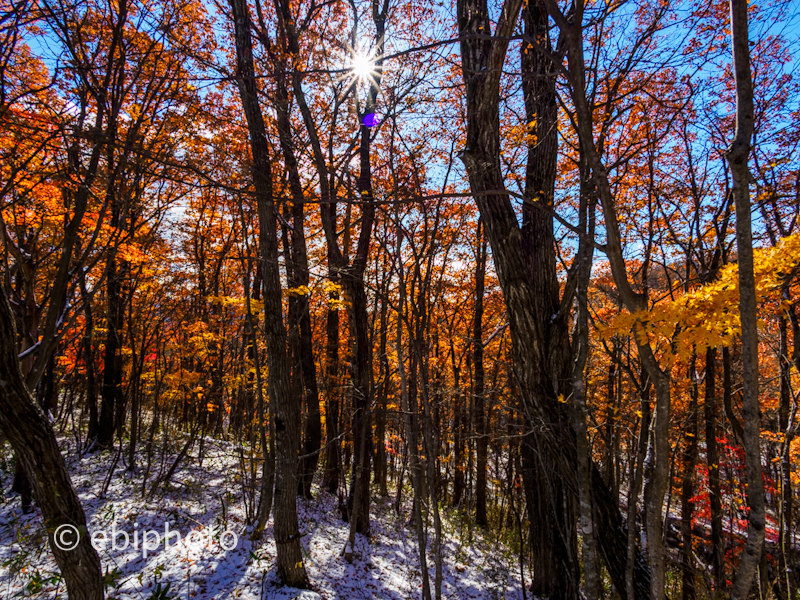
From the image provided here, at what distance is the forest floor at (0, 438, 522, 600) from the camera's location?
4527mm

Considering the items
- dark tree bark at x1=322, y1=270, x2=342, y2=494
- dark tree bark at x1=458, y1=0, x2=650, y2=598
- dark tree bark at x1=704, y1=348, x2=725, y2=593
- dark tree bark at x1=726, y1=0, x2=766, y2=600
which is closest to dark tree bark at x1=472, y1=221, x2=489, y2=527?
dark tree bark at x1=322, y1=270, x2=342, y2=494

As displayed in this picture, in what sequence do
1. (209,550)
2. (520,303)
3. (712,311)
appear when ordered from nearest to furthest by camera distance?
(712,311) → (520,303) → (209,550)

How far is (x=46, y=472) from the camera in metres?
2.90

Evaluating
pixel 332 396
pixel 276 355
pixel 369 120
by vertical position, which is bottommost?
pixel 332 396

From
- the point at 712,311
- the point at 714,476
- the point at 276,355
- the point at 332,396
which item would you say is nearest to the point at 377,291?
the point at 276,355

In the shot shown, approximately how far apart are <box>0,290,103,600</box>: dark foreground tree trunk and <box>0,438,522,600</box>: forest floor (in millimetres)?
1400

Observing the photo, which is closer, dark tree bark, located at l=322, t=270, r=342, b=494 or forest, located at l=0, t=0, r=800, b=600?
forest, located at l=0, t=0, r=800, b=600

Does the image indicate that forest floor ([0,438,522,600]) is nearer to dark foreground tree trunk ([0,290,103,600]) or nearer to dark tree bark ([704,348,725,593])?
dark foreground tree trunk ([0,290,103,600])

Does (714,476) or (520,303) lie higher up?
(520,303)

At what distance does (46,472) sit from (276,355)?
6.92 ft

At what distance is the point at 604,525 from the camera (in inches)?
153

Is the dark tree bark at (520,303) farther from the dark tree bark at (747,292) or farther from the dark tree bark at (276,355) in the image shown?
the dark tree bark at (276,355)

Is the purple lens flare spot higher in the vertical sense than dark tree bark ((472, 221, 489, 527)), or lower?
higher

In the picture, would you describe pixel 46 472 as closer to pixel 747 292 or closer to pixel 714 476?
pixel 747 292
